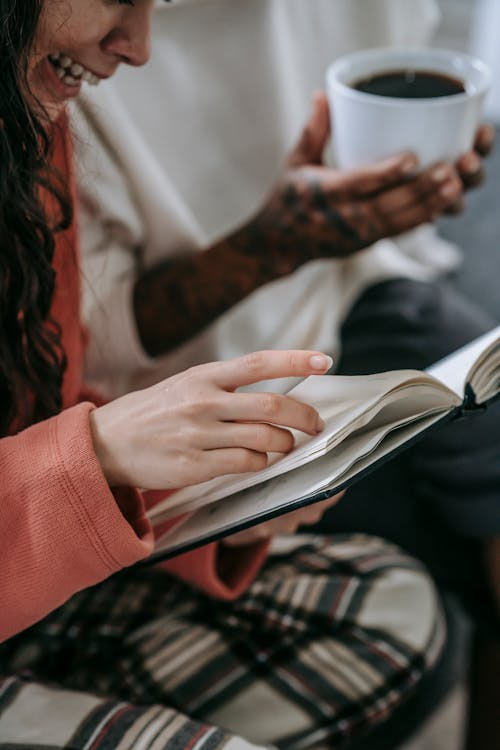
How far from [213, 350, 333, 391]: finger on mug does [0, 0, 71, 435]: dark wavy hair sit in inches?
7.0

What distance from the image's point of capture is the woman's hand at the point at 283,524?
643 mm

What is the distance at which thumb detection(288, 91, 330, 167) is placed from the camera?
2.63 feet

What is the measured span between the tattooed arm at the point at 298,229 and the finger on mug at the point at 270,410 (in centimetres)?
30

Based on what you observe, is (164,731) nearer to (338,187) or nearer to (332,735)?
(332,735)

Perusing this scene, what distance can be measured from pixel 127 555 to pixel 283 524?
180mm

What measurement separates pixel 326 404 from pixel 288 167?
1.34ft

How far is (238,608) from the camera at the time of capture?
2.47ft

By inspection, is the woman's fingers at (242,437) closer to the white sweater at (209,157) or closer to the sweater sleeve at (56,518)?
the sweater sleeve at (56,518)

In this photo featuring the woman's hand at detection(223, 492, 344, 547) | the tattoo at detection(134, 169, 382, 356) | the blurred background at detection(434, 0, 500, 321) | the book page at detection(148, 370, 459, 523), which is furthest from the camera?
the blurred background at detection(434, 0, 500, 321)

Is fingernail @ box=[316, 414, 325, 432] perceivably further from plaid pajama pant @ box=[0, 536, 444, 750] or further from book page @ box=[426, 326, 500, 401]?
plaid pajama pant @ box=[0, 536, 444, 750]

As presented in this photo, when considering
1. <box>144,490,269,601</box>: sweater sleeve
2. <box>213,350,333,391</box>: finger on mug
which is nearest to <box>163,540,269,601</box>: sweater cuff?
<box>144,490,269,601</box>: sweater sleeve

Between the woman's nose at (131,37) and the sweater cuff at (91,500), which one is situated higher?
the woman's nose at (131,37)

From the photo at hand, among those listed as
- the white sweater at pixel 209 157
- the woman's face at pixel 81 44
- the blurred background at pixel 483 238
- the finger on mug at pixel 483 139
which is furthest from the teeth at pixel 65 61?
the blurred background at pixel 483 238

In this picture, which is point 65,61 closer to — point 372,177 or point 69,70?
point 69,70
